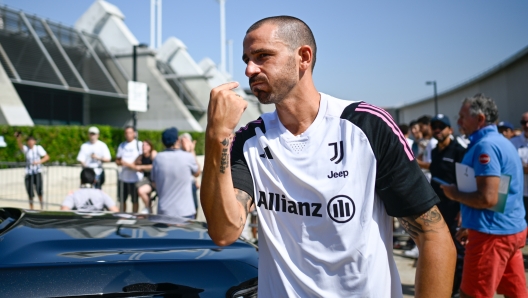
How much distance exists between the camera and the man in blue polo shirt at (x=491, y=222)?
11.1 feet

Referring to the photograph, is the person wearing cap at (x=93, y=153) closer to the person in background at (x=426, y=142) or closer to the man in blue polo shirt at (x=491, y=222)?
the person in background at (x=426, y=142)

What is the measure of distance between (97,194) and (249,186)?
15.5 ft

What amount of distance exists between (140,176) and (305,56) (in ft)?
25.1

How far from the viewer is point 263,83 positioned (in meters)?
1.76

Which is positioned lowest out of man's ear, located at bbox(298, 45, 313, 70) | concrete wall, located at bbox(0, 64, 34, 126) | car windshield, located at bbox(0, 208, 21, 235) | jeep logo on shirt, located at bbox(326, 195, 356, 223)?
car windshield, located at bbox(0, 208, 21, 235)

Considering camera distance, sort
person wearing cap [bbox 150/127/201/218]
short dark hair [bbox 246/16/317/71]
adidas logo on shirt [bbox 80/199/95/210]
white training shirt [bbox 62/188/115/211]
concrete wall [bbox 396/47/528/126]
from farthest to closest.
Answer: concrete wall [bbox 396/47/528/126]
person wearing cap [bbox 150/127/201/218]
adidas logo on shirt [bbox 80/199/95/210]
white training shirt [bbox 62/188/115/211]
short dark hair [bbox 246/16/317/71]

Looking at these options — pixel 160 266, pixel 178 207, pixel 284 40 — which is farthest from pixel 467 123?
pixel 178 207

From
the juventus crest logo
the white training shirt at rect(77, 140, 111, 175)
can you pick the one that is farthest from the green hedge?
the juventus crest logo

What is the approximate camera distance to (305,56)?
6.05 feet

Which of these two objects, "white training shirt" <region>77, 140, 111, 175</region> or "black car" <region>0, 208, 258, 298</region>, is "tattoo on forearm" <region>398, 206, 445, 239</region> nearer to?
"black car" <region>0, 208, 258, 298</region>

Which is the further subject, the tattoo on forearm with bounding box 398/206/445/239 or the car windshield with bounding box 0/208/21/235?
the car windshield with bounding box 0/208/21/235

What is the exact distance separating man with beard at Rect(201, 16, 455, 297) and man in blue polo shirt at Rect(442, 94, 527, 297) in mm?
1984

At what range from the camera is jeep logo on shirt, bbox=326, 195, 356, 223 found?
1691 millimetres

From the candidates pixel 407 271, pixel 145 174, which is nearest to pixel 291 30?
pixel 407 271
